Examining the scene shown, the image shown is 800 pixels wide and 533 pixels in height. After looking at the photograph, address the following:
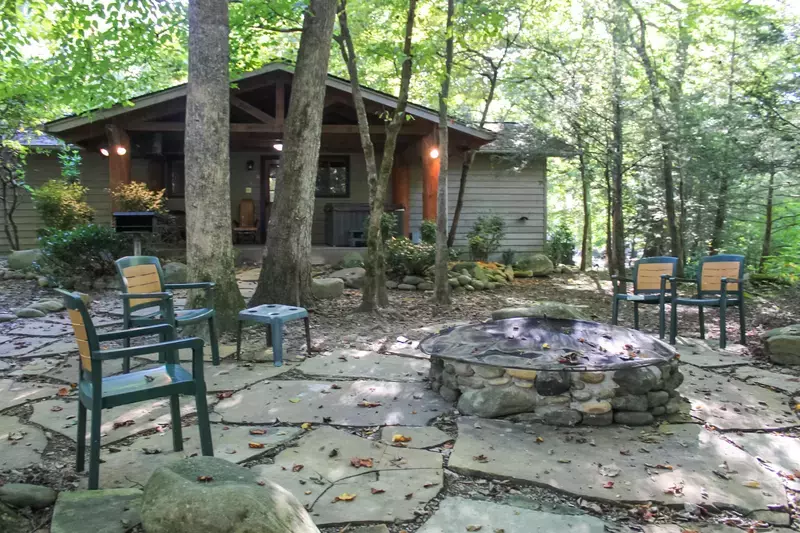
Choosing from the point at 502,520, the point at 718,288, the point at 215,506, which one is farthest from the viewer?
the point at 718,288

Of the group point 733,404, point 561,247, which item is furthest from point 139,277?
point 561,247

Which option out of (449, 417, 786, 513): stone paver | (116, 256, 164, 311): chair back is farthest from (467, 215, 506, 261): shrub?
(449, 417, 786, 513): stone paver

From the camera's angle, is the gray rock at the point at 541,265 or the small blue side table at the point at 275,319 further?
the gray rock at the point at 541,265

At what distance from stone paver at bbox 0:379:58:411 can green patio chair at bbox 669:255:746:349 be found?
5.81 m

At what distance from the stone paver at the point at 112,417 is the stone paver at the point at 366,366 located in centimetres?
112

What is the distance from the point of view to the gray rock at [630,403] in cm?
366

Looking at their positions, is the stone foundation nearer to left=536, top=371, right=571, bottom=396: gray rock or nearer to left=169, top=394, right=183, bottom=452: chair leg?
left=536, top=371, right=571, bottom=396: gray rock

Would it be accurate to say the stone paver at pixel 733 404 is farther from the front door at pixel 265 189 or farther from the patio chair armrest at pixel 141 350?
the front door at pixel 265 189

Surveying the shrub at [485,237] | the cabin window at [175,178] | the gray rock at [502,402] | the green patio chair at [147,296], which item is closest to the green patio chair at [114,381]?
the green patio chair at [147,296]

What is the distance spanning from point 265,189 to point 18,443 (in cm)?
1293

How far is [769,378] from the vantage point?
4809 mm

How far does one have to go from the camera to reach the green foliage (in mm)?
15172

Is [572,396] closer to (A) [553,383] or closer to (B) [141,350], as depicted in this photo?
(A) [553,383]

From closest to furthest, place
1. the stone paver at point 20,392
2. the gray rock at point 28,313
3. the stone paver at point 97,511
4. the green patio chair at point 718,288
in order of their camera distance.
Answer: the stone paver at point 97,511 → the stone paver at point 20,392 → the green patio chair at point 718,288 → the gray rock at point 28,313
